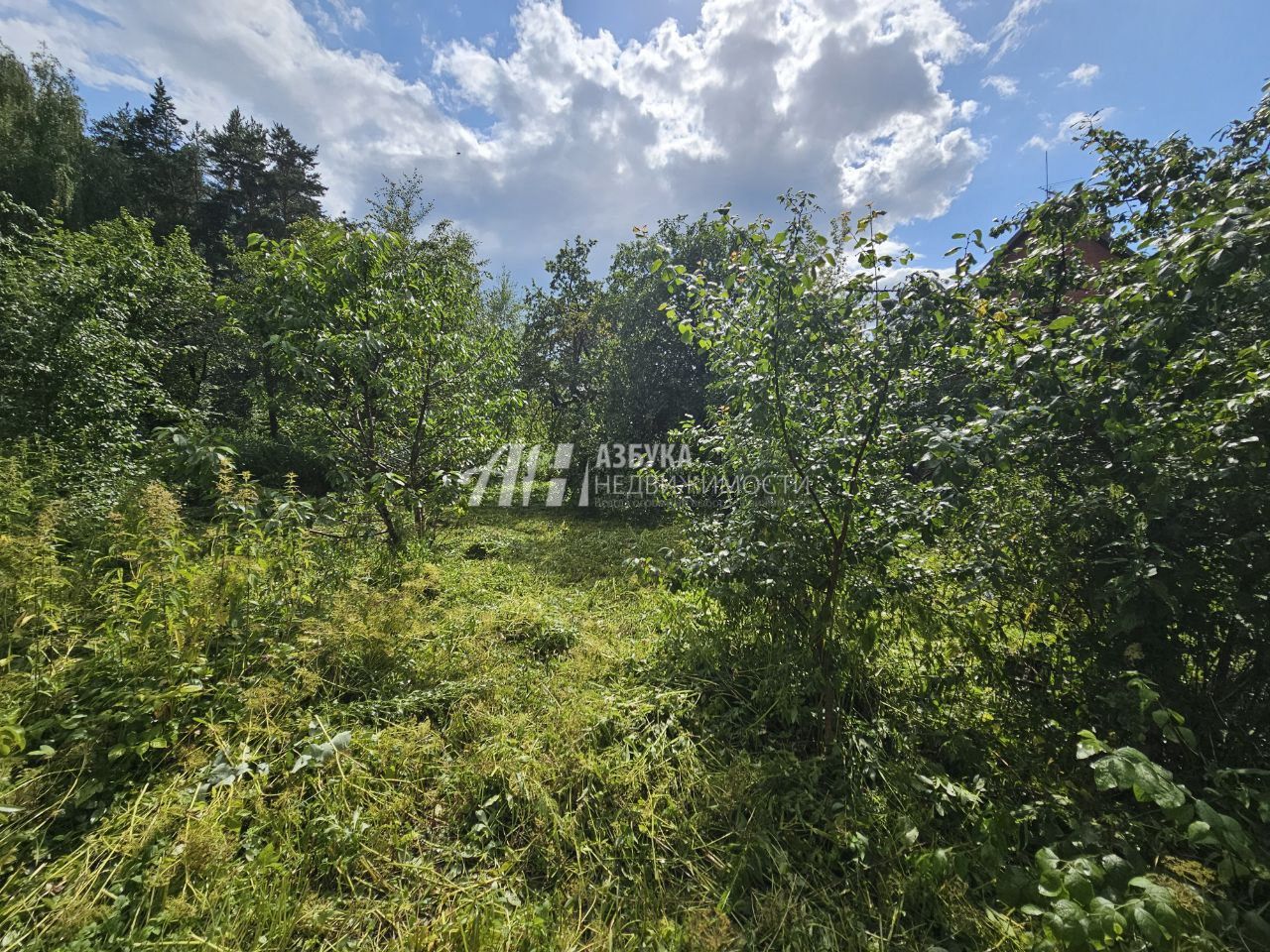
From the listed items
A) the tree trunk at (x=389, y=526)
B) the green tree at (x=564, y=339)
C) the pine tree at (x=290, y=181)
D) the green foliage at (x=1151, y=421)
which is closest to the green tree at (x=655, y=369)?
the green tree at (x=564, y=339)

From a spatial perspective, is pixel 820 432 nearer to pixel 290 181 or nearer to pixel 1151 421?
pixel 1151 421

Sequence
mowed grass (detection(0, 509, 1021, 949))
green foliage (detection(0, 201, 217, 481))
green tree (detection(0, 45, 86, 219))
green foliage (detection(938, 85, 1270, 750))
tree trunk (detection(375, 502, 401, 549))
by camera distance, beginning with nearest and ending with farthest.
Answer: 1. green foliage (detection(938, 85, 1270, 750))
2. mowed grass (detection(0, 509, 1021, 949))
3. green foliage (detection(0, 201, 217, 481))
4. tree trunk (detection(375, 502, 401, 549))
5. green tree (detection(0, 45, 86, 219))

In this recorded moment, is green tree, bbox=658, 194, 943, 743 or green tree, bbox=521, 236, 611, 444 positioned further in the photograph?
green tree, bbox=521, 236, 611, 444

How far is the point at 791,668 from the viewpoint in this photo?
103 inches

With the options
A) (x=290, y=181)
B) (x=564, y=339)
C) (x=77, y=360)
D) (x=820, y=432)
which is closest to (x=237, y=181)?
(x=290, y=181)

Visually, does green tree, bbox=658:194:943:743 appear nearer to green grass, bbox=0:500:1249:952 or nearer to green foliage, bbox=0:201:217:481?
green grass, bbox=0:500:1249:952

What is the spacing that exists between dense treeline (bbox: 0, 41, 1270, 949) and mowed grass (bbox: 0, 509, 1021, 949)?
16 mm

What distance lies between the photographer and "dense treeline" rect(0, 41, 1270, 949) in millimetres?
1469

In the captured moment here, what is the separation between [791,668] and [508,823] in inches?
64.2

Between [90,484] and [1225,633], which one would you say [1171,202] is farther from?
[90,484]

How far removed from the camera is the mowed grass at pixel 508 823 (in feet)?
4.94

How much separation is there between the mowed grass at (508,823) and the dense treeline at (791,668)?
0.02 meters

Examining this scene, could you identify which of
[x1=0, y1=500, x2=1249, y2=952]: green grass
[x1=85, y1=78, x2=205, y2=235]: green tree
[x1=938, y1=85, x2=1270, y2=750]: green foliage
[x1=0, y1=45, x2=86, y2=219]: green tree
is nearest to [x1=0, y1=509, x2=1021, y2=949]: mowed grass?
[x1=0, y1=500, x2=1249, y2=952]: green grass

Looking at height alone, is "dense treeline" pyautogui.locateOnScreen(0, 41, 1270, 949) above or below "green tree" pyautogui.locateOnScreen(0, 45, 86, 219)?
below
